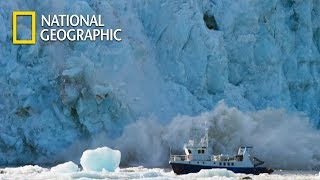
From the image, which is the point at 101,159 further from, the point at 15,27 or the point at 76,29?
the point at 15,27

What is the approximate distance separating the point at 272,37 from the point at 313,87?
3014 mm

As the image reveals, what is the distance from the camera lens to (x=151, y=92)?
38531 millimetres

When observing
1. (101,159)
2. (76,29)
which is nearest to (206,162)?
(101,159)

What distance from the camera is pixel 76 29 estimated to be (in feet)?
126

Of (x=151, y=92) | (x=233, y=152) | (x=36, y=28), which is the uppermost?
(x=36, y=28)

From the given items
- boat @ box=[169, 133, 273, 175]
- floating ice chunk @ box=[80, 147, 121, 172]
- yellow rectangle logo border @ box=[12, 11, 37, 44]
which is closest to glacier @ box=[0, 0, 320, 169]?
yellow rectangle logo border @ box=[12, 11, 37, 44]

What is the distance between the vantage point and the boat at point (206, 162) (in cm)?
3231

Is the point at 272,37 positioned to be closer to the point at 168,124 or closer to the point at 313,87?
the point at 313,87

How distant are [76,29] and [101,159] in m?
10.1

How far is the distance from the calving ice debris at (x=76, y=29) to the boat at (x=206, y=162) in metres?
6.96

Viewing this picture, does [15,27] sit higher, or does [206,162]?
[15,27]

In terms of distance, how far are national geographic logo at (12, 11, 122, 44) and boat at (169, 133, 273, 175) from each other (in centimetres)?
699

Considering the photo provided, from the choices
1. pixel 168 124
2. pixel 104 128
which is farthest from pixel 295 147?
pixel 104 128

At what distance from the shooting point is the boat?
32.3 metres
